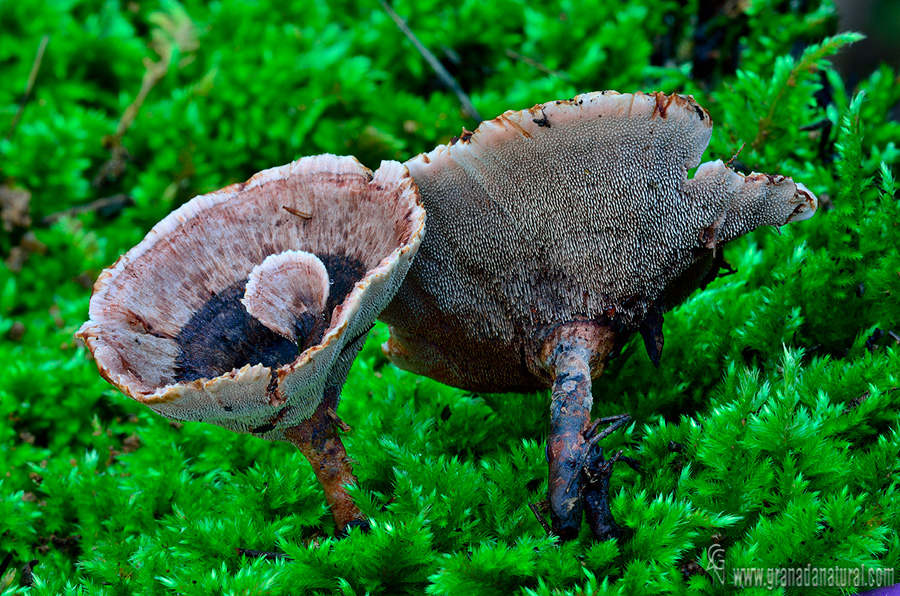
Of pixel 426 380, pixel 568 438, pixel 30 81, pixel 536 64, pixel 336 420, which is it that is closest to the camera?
pixel 568 438

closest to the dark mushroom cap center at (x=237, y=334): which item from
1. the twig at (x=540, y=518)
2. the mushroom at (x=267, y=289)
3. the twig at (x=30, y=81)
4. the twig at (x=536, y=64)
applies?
the mushroom at (x=267, y=289)

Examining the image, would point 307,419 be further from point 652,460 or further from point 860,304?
point 860,304

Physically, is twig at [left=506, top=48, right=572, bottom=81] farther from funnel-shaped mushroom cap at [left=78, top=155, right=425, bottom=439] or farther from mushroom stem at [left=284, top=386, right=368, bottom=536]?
mushroom stem at [left=284, top=386, right=368, bottom=536]

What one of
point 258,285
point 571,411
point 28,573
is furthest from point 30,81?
point 571,411

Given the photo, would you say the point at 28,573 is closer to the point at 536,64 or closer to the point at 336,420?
the point at 336,420

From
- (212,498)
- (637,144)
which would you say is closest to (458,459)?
(212,498)

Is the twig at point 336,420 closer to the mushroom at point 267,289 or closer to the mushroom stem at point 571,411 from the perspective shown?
the mushroom at point 267,289
